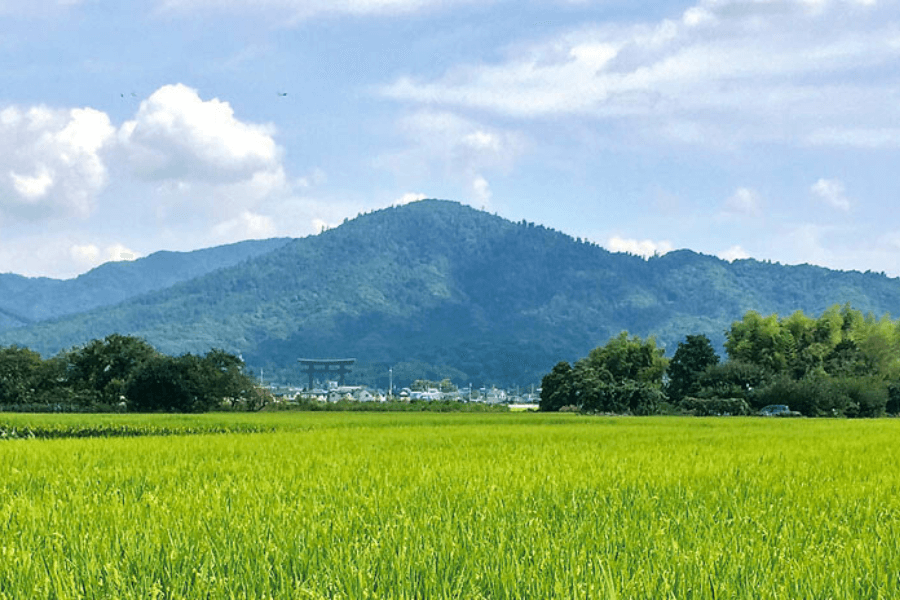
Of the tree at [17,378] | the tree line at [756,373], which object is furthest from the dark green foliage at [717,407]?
the tree at [17,378]

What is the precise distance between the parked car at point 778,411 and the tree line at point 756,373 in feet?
3.49

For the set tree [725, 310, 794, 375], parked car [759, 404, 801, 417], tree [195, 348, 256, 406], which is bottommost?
parked car [759, 404, 801, 417]

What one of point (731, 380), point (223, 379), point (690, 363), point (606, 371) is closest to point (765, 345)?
point (731, 380)

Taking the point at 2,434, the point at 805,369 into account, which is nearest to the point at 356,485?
the point at 2,434

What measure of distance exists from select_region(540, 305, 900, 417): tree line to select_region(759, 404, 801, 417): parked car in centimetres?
106

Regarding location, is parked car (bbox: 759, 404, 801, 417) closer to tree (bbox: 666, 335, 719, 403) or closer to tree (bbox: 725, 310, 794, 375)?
tree (bbox: 666, 335, 719, 403)

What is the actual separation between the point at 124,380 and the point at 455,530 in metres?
57.8

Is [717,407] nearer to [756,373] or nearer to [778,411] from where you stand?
[778,411]

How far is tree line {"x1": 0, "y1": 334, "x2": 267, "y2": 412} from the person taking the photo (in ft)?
183

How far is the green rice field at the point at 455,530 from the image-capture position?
4.52 metres

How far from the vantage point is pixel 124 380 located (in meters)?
59.1

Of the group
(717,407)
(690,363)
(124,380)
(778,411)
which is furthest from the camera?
(690,363)

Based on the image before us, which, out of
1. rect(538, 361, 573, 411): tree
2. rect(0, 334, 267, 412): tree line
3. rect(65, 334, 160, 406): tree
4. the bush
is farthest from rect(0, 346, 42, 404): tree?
the bush

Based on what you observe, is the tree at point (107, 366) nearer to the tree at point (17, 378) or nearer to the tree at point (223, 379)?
the tree at point (17, 378)
